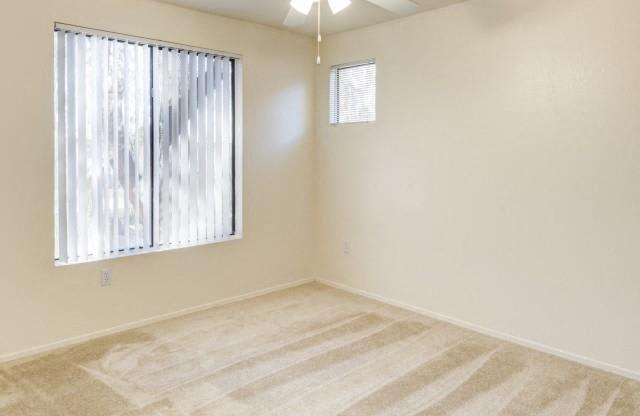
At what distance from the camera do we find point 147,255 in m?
3.70

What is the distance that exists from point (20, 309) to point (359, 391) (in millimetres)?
2157

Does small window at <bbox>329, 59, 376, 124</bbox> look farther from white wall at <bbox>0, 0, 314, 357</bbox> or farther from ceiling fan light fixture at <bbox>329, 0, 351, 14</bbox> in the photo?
ceiling fan light fixture at <bbox>329, 0, 351, 14</bbox>

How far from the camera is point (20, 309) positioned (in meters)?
3.11

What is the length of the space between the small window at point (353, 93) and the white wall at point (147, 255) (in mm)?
253

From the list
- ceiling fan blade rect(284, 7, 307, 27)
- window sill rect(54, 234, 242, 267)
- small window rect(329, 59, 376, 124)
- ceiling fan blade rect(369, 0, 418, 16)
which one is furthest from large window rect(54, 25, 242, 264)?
ceiling fan blade rect(369, 0, 418, 16)

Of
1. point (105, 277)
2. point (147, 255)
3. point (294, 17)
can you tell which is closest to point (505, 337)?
point (294, 17)

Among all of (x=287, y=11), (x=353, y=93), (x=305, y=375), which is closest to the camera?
(x=305, y=375)

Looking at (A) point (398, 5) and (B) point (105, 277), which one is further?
(B) point (105, 277)

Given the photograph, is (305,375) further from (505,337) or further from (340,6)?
(340,6)

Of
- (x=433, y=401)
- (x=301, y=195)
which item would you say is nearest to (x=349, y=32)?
(x=301, y=195)

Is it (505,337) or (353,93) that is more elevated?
(353,93)

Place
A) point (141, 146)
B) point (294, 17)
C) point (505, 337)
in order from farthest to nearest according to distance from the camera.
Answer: point (141, 146), point (505, 337), point (294, 17)

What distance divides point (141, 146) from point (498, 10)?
8.79 ft

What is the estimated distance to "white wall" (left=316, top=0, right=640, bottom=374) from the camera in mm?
2945
